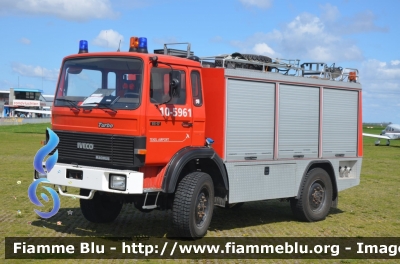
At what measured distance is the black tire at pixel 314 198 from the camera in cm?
1138

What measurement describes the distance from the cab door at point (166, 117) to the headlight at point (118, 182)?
43 cm

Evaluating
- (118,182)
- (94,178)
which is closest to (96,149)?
(94,178)

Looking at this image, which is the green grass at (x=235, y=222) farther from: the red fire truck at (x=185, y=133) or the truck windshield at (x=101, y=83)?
the truck windshield at (x=101, y=83)

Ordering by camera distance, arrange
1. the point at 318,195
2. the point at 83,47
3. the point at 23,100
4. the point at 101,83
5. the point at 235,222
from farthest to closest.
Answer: the point at 23,100 < the point at 318,195 < the point at 235,222 < the point at 83,47 < the point at 101,83

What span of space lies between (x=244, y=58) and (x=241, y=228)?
3.07 meters

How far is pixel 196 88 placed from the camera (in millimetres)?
9438

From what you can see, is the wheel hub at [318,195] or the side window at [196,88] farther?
the wheel hub at [318,195]

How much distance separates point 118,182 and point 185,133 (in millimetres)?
1355

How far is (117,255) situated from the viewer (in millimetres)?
8125

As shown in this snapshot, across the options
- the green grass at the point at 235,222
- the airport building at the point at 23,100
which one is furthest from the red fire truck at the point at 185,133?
the airport building at the point at 23,100

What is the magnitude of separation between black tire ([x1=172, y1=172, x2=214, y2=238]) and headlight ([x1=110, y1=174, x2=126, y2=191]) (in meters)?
0.92

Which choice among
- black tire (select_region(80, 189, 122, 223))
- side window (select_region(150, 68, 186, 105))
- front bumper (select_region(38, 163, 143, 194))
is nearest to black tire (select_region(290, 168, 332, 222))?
black tire (select_region(80, 189, 122, 223))

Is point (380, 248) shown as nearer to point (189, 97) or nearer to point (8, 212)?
point (189, 97)

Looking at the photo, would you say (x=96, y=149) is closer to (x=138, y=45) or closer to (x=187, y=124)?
(x=187, y=124)
